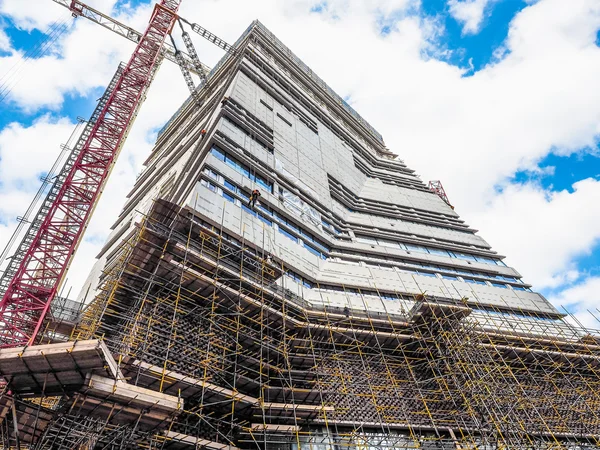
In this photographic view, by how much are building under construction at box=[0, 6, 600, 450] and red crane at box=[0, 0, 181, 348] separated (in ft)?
5.43

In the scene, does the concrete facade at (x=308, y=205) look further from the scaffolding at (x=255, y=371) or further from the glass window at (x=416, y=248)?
the scaffolding at (x=255, y=371)

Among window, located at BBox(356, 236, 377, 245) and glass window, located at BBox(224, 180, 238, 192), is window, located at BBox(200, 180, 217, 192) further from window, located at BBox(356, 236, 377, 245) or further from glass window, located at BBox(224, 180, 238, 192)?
window, located at BBox(356, 236, 377, 245)

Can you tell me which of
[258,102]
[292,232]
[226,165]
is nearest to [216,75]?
[258,102]

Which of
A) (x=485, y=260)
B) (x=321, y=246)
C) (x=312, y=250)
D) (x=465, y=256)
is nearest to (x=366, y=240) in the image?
(x=321, y=246)

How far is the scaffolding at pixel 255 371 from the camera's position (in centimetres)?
1160

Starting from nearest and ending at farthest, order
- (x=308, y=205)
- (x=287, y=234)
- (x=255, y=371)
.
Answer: (x=255, y=371) → (x=287, y=234) → (x=308, y=205)

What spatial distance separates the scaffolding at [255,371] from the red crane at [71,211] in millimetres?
1630

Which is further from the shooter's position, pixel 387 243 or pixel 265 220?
pixel 387 243

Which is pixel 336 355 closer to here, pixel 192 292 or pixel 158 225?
pixel 192 292

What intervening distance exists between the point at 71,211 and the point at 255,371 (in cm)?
1668

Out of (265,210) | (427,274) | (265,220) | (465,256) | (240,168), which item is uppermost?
(240,168)

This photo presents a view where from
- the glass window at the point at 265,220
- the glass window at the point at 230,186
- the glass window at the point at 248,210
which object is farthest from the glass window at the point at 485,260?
the glass window at the point at 230,186

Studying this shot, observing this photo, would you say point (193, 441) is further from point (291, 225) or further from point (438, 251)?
point (438, 251)

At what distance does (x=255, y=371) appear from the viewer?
15.5m
